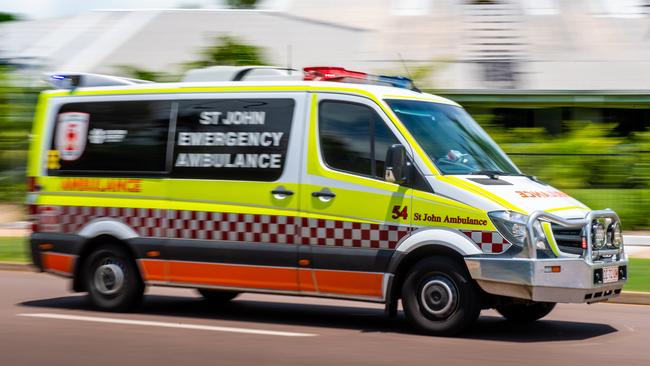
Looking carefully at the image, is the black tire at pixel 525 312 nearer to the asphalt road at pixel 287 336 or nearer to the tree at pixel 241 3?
the asphalt road at pixel 287 336

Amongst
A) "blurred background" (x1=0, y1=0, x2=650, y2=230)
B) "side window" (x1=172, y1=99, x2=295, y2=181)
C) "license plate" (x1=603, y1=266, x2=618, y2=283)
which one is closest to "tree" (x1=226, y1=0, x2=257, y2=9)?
"blurred background" (x1=0, y1=0, x2=650, y2=230)

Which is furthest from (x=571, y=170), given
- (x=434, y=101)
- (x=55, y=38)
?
(x=55, y=38)

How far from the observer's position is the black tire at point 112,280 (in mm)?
10648

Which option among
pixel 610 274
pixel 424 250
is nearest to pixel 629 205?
pixel 610 274

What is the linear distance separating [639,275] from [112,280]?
21.8ft

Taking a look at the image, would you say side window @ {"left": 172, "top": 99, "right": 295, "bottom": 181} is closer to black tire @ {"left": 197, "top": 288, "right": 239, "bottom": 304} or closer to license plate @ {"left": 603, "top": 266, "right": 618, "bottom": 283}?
black tire @ {"left": 197, "top": 288, "right": 239, "bottom": 304}

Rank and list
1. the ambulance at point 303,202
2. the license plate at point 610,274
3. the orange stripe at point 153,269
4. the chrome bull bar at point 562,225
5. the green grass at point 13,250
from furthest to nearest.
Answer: the green grass at point 13,250 < the orange stripe at point 153,269 < the license plate at point 610,274 < the ambulance at point 303,202 < the chrome bull bar at point 562,225

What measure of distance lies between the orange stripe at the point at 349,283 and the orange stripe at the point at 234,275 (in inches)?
9.8

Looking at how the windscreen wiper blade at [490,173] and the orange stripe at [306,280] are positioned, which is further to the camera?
the orange stripe at [306,280]

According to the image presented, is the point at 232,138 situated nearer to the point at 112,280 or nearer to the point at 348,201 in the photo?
the point at 348,201

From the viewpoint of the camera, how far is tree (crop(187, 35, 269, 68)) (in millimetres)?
24922

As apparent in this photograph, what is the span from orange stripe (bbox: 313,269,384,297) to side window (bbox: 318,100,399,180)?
0.84m

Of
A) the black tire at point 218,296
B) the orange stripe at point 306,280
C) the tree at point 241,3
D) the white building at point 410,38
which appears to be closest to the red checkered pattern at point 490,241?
the orange stripe at point 306,280

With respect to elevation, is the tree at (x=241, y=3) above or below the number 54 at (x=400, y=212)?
above
